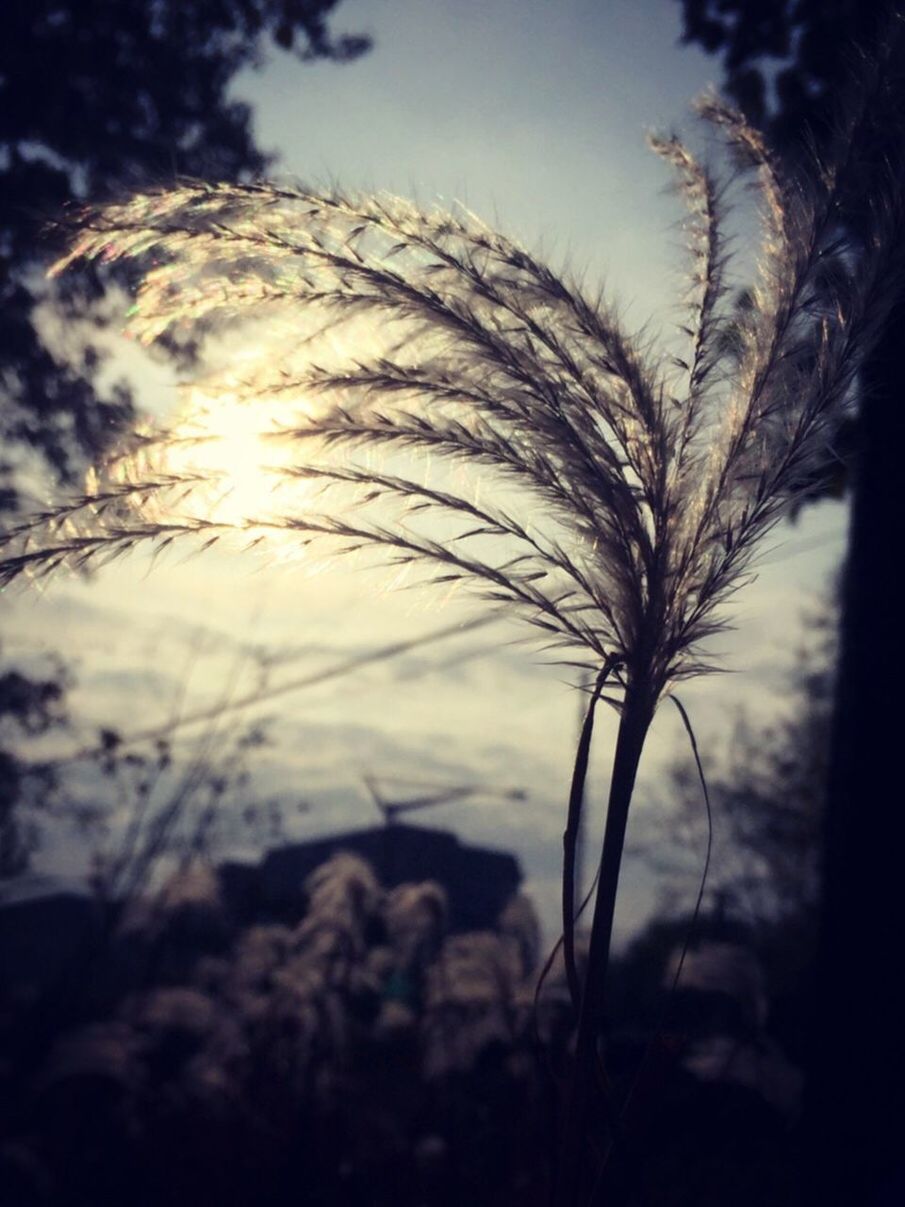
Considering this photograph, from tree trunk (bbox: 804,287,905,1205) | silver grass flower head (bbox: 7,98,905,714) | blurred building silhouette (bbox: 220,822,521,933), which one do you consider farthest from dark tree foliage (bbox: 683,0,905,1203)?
blurred building silhouette (bbox: 220,822,521,933)

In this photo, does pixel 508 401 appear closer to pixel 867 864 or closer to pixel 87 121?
pixel 867 864

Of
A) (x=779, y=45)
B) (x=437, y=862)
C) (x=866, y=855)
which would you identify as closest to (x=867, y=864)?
(x=866, y=855)

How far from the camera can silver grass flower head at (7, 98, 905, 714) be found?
153 centimetres

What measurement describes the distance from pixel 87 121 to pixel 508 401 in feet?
20.1

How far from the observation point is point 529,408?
1.57m

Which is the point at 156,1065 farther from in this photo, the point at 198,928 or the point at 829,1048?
the point at 829,1048

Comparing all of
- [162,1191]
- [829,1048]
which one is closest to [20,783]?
[162,1191]

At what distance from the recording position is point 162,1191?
13.5 feet

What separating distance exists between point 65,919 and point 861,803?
29.5 metres

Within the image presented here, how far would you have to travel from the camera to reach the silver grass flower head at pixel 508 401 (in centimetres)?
153

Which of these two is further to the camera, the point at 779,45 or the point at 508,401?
the point at 779,45

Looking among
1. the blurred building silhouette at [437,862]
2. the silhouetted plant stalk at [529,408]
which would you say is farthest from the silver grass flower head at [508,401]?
the blurred building silhouette at [437,862]

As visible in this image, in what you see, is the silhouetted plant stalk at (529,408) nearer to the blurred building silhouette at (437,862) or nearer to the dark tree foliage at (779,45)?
the dark tree foliage at (779,45)

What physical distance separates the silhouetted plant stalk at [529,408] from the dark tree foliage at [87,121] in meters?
4.57
